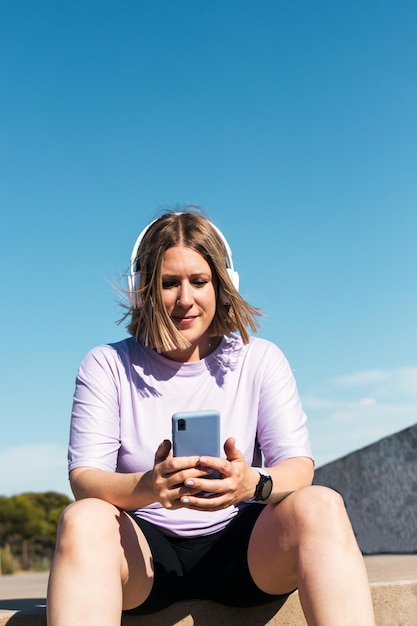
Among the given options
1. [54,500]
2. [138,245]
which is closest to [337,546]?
[138,245]

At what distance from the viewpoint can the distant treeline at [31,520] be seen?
32469mm

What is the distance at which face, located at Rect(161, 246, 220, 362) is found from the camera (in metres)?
2.63

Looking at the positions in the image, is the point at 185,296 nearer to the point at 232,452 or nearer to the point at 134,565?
the point at 232,452

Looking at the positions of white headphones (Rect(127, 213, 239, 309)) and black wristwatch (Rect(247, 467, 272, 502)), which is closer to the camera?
black wristwatch (Rect(247, 467, 272, 502))

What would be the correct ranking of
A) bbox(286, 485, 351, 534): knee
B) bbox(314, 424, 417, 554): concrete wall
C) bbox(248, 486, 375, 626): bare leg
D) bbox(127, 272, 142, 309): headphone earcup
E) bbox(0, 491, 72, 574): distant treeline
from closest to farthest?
bbox(248, 486, 375, 626): bare leg, bbox(286, 485, 351, 534): knee, bbox(127, 272, 142, 309): headphone earcup, bbox(314, 424, 417, 554): concrete wall, bbox(0, 491, 72, 574): distant treeline

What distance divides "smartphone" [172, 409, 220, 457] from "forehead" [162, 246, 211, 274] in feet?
2.00

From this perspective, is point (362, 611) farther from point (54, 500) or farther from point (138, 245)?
point (54, 500)

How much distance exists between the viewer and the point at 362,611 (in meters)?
2.03

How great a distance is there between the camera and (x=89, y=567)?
6.81 ft

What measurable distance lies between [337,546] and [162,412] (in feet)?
2.57

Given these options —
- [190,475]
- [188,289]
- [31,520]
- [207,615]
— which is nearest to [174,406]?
[188,289]

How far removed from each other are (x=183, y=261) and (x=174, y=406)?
496 mm

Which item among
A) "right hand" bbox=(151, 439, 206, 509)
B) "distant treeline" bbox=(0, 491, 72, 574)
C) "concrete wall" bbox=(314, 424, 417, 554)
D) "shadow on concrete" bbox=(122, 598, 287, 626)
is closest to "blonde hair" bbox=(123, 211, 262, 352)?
"right hand" bbox=(151, 439, 206, 509)

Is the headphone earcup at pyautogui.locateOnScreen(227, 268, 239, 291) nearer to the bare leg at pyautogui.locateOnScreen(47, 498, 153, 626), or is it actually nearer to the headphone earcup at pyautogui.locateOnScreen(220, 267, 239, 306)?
the headphone earcup at pyautogui.locateOnScreen(220, 267, 239, 306)
